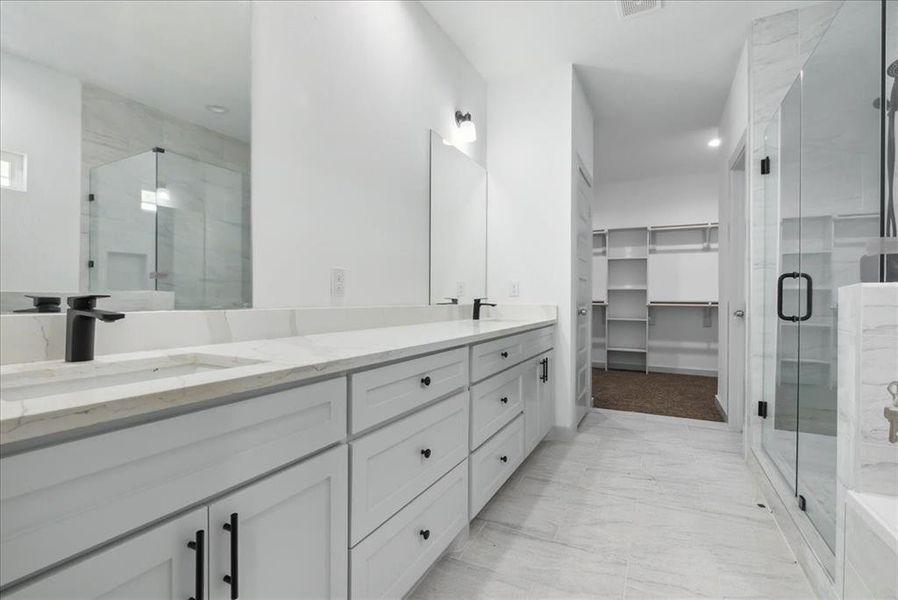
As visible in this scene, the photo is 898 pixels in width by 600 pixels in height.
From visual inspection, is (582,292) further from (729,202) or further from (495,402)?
(495,402)

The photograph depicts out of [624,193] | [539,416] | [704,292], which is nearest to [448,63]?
[539,416]

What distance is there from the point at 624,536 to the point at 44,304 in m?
2.08

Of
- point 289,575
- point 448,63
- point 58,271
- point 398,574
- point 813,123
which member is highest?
point 448,63

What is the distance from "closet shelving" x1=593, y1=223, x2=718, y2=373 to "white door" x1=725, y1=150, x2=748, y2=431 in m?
2.32

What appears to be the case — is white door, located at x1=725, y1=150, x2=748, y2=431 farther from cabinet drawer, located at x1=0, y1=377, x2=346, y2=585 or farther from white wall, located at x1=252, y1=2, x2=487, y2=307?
cabinet drawer, located at x1=0, y1=377, x2=346, y2=585

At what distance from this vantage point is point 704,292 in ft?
18.3

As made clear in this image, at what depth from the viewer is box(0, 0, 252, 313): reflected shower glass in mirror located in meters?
0.95

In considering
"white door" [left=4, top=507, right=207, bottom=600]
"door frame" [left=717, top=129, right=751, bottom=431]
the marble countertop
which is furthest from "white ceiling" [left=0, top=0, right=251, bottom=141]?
"door frame" [left=717, top=129, right=751, bottom=431]

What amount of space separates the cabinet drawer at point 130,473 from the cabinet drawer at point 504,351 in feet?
3.01

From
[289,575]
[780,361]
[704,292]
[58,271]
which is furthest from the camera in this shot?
[704,292]

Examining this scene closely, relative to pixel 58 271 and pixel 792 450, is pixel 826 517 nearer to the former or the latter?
pixel 792 450

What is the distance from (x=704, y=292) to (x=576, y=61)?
3.80m

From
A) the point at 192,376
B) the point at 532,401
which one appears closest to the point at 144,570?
the point at 192,376

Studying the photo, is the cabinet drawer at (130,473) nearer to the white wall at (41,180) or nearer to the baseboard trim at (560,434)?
the white wall at (41,180)
